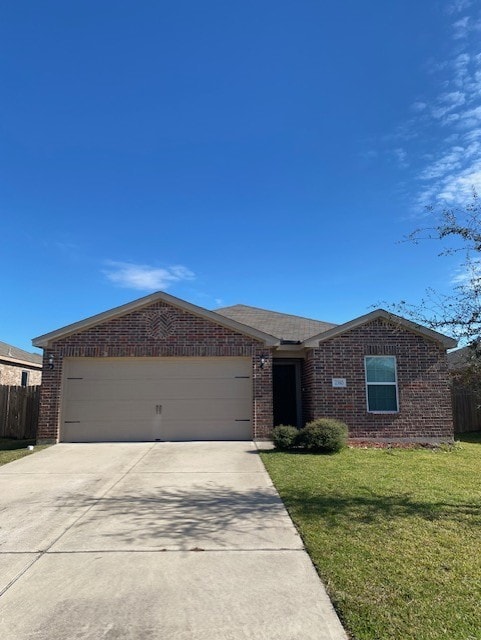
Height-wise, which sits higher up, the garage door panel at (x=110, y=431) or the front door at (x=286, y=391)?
the front door at (x=286, y=391)

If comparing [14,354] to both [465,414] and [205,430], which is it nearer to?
[205,430]

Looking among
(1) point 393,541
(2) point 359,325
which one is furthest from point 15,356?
(1) point 393,541

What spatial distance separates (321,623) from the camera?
339 cm

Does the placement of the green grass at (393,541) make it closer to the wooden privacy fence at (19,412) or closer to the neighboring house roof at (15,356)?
the wooden privacy fence at (19,412)

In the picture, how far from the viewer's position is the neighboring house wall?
74.0 feet

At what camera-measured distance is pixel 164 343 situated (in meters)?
13.7

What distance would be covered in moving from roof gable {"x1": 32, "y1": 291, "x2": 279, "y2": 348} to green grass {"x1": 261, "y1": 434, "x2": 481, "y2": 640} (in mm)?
4779

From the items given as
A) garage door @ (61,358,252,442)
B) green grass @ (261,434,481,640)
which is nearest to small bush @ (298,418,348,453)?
green grass @ (261,434,481,640)

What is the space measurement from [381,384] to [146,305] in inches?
285

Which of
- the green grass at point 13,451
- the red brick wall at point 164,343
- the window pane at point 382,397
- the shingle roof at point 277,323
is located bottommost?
the green grass at point 13,451

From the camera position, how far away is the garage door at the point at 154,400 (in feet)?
44.4

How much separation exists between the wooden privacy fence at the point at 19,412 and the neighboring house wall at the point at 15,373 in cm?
610

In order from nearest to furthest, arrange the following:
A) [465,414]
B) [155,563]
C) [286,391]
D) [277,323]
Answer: [155,563] → [286,391] → [277,323] → [465,414]

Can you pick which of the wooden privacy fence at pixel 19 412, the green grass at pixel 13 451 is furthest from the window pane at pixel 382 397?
the wooden privacy fence at pixel 19 412
